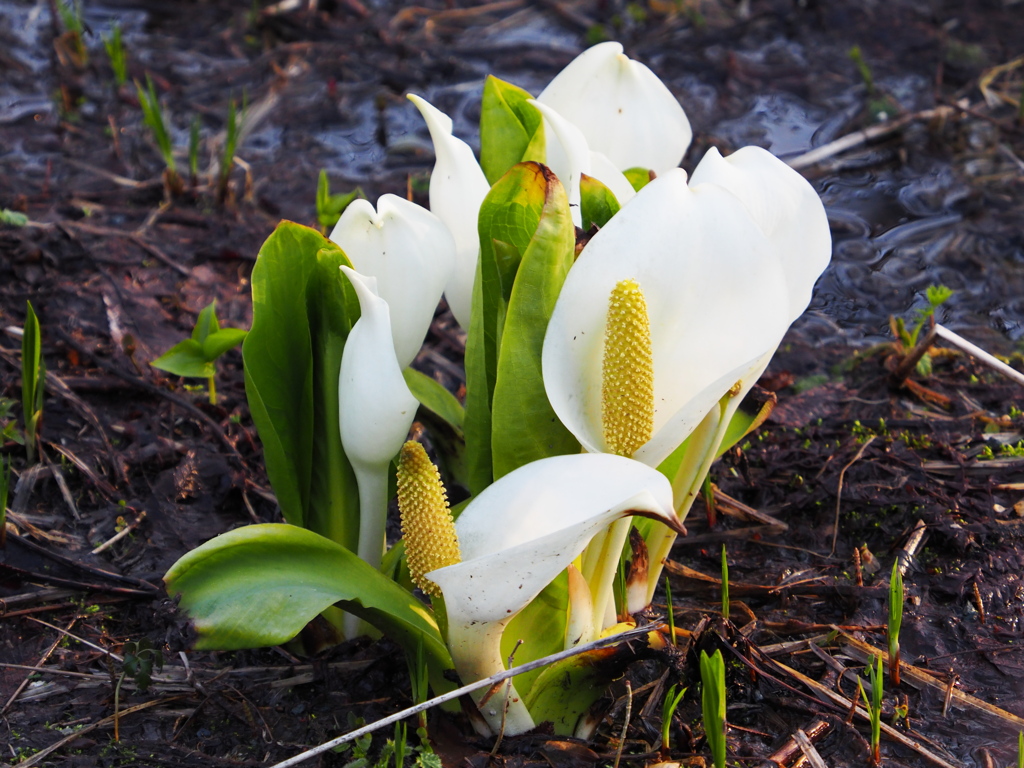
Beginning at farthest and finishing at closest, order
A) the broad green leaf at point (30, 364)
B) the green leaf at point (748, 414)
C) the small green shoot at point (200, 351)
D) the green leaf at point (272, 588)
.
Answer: the small green shoot at point (200, 351)
the broad green leaf at point (30, 364)
the green leaf at point (748, 414)
the green leaf at point (272, 588)

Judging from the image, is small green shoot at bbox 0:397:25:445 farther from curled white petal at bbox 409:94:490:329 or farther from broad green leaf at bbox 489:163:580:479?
broad green leaf at bbox 489:163:580:479

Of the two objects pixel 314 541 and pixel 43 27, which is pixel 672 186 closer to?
pixel 314 541

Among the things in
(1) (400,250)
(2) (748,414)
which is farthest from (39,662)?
(2) (748,414)

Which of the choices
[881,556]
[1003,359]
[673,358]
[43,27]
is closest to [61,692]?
[673,358]

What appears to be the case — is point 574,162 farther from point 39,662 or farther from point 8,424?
point 8,424

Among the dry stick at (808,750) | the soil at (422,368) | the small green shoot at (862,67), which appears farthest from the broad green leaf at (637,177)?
the small green shoot at (862,67)

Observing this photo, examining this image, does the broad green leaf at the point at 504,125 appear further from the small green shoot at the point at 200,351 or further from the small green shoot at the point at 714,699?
the small green shoot at the point at 714,699
